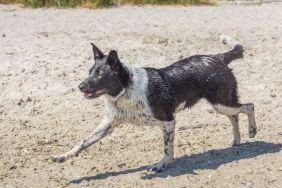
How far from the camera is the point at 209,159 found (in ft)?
28.1

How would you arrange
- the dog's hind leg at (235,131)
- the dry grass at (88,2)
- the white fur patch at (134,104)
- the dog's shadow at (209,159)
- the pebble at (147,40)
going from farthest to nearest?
the dry grass at (88,2) → the pebble at (147,40) → the dog's hind leg at (235,131) → the dog's shadow at (209,159) → the white fur patch at (134,104)

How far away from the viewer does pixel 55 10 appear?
14719mm

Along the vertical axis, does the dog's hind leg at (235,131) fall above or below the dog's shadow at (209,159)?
above

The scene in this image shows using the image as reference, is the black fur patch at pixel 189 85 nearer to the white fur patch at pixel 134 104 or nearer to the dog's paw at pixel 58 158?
the white fur patch at pixel 134 104

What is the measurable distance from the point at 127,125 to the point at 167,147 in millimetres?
1693

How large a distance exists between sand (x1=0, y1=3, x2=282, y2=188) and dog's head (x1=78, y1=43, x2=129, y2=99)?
3.26 feet

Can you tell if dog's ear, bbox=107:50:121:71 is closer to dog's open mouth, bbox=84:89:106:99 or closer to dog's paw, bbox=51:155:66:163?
dog's open mouth, bbox=84:89:106:99

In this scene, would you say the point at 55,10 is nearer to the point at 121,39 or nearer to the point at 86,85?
the point at 121,39

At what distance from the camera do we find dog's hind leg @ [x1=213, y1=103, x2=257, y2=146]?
28.7 feet

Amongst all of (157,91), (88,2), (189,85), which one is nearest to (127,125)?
(189,85)

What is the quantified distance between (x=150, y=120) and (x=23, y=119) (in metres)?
2.64

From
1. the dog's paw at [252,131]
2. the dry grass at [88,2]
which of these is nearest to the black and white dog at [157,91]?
the dog's paw at [252,131]

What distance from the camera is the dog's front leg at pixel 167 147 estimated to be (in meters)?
8.23

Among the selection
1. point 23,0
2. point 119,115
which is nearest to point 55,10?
point 23,0
